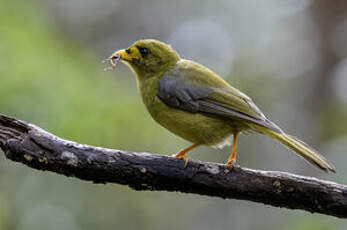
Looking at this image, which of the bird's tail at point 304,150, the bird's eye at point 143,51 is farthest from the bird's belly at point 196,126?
the bird's eye at point 143,51

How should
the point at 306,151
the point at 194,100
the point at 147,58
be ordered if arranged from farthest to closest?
1. the point at 147,58
2. the point at 194,100
3. the point at 306,151

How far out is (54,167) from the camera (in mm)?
3512

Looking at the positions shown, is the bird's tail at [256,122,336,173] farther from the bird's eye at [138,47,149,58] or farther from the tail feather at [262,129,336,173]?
the bird's eye at [138,47,149,58]

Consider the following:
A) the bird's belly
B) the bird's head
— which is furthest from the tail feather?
the bird's head

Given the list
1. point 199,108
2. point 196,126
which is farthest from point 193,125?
point 199,108

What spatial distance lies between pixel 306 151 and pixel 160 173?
3.84 feet

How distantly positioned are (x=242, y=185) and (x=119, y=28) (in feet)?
27.4

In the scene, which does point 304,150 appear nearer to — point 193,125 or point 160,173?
point 193,125

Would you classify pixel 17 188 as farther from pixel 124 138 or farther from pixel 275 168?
pixel 275 168

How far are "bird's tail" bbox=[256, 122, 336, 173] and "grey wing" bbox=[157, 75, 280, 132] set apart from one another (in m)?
0.10

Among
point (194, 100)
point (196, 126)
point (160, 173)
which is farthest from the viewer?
point (194, 100)

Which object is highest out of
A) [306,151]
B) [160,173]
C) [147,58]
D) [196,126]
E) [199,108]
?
[147,58]

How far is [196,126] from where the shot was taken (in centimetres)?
430

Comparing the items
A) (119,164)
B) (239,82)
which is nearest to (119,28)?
(239,82)
